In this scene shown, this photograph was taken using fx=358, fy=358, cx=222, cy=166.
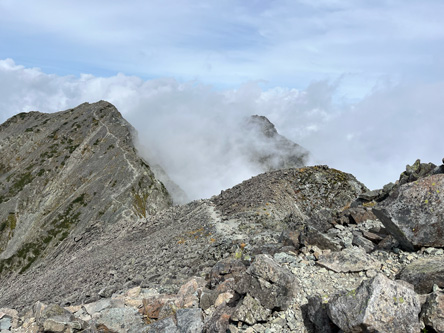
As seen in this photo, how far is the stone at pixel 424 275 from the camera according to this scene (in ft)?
39.3

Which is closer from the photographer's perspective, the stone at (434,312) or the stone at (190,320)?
the stone at (434,312)

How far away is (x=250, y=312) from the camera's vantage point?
42.8ft

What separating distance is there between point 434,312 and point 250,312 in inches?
231

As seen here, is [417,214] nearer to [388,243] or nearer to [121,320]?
[388,243]

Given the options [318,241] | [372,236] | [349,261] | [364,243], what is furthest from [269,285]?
[372,236]

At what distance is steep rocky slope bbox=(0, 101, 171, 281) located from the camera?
114 meters

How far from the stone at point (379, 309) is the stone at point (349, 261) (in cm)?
334

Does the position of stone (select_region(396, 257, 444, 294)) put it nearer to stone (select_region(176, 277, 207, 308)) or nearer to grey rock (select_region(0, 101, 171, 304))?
stone (select_region(176, 277, 207, 308))

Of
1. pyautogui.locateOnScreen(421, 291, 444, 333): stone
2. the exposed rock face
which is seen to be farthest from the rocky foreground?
the exposed rock face

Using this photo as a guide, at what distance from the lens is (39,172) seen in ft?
469

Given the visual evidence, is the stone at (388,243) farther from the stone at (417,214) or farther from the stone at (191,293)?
the stone at (191,293)

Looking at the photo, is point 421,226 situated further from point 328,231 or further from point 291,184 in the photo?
point 291,184

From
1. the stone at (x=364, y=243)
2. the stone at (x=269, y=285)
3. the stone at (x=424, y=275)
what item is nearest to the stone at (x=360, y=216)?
the stone at (x=364, y=243)

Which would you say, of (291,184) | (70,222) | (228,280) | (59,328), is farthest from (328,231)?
(70,222)
